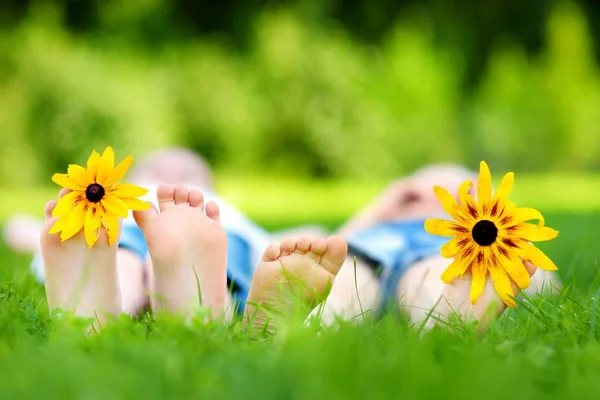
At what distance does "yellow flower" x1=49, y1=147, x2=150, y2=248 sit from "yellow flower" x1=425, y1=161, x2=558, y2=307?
420 mm

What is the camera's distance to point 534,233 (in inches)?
40.7

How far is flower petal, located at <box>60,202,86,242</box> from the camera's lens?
40.5 inches

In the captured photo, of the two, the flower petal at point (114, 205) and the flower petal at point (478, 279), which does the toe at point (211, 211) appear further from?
the flower petal at point (478, 279)

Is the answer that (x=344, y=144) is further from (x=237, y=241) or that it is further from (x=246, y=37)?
(x=237, y=241)

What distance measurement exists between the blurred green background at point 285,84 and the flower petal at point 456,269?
3765 mm

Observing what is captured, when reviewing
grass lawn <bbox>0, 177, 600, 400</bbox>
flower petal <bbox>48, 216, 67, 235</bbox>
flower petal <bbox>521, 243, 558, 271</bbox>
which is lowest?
grass lawn <bbox>0, 177, 600, 400</bbox>

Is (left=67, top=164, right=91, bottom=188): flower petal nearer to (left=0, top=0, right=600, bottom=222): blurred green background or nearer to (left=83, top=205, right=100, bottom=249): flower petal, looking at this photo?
(left=83, top=205, right=100, bottom=249): flower petal

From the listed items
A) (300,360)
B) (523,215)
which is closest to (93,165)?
(300,360)

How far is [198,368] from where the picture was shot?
28.3 inches

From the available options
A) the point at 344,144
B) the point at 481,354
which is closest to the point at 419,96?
the point at 344,144

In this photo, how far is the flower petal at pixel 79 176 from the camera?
1038 mm

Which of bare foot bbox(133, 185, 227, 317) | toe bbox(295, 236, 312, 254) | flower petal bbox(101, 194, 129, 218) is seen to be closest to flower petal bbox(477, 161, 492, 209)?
toe bbox(295, 236, 312, 254)

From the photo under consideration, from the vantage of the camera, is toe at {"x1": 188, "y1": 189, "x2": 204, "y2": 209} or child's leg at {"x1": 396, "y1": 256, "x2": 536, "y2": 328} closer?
child's leg at {"x1": 396, "y1": 256, "x2": 536, "y2": 328}

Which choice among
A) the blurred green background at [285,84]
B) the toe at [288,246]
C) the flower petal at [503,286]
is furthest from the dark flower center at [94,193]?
the blurred green background at [285,84]
